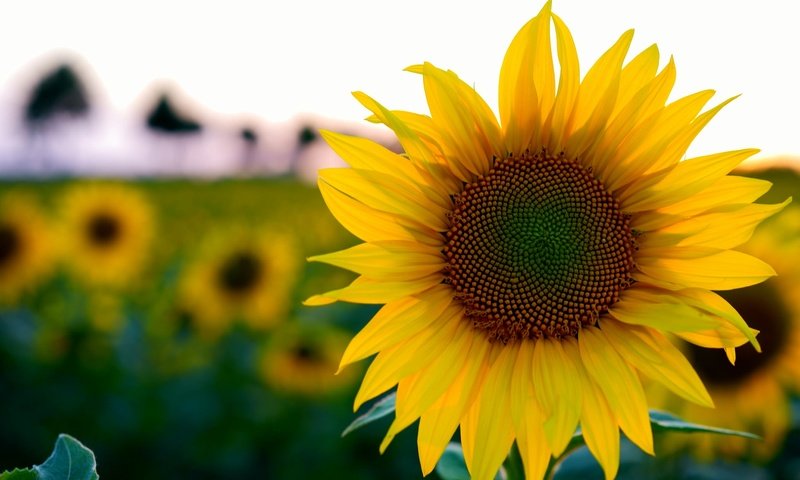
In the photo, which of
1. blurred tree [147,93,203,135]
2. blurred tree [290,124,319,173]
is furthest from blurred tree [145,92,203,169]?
blurred tree [290,124,319,173]

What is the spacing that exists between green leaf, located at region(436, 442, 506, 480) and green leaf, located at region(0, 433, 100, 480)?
85 centimetres

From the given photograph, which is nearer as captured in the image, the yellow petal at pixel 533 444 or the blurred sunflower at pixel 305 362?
the yellow petal at pixel 533 444

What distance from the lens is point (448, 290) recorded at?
2.07 meters

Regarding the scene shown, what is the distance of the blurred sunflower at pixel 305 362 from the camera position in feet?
20.7

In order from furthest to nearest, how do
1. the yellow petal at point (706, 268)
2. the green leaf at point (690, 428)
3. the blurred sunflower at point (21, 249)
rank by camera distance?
the blurred sunflower at point (21, 249) → the yellow petal at point (706, 268) → the green leaf at point (690, 428)

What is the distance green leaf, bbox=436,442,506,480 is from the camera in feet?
6.75

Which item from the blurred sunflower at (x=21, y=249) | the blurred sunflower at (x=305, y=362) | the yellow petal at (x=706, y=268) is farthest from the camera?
the blurred sunflower at (x=21, y=249)

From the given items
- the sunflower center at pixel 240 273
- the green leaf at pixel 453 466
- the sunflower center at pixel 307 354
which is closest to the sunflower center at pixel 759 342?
the green leaf at pixel 453 466

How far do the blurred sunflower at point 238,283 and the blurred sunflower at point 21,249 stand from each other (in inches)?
65.6

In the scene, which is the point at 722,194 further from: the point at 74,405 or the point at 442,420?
the point at 74,405

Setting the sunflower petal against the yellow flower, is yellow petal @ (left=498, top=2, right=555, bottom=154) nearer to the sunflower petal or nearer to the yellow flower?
the yellow flower

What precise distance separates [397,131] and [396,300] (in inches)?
15.5

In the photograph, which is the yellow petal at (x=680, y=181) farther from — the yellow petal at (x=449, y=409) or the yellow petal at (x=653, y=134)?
the yellow petal at (x=449, y=409)

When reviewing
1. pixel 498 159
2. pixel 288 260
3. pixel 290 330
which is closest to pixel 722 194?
pixel 498 159
